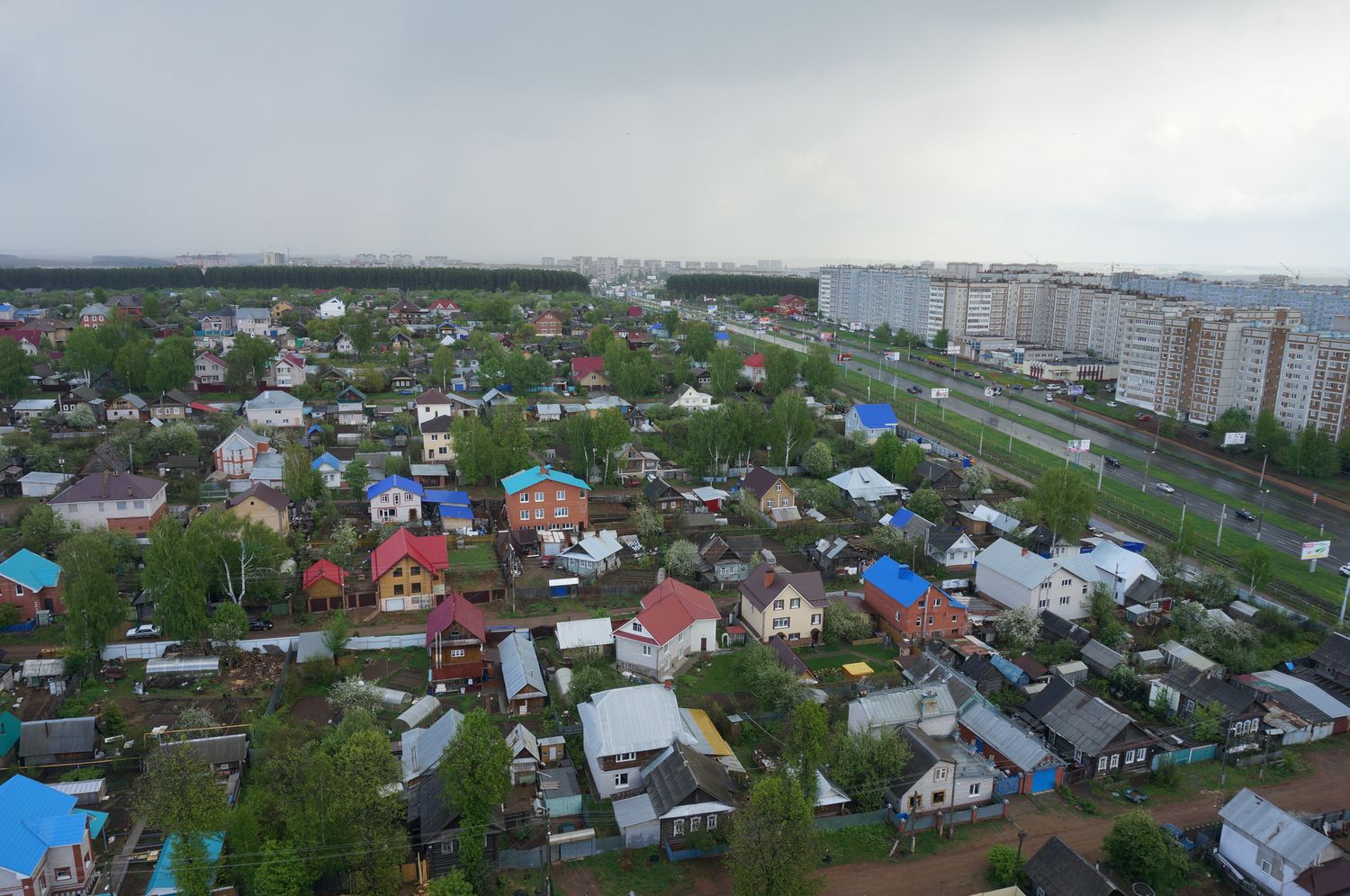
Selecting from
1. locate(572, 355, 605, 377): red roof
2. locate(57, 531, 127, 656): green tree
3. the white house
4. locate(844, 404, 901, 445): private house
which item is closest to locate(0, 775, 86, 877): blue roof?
locate(57, 531, 127, 656): green tree

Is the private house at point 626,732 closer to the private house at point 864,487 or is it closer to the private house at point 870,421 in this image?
the private house at point 864,487

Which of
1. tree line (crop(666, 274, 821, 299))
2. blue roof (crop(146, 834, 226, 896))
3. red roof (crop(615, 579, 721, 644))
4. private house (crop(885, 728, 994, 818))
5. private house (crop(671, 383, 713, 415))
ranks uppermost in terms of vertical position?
tree line (crop(666, 274, 821, 299))

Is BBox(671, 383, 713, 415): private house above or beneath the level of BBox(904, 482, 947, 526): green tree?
above

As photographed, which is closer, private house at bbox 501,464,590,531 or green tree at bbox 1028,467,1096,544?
green tree at bbox 1028,467,1096,544

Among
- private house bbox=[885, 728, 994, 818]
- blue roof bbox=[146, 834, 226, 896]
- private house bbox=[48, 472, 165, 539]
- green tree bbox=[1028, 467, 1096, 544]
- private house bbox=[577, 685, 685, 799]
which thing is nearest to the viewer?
blue roof bbox=[146, 834, 226, 896]

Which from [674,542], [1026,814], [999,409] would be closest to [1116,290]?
[999,409]

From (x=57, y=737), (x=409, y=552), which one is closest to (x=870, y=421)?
(x=409, y=552)

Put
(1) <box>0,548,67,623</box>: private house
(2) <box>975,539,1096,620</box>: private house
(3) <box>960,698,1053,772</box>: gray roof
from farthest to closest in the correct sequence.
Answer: (2) <box>975,539,1096,620</box>: private house
(1) <box>0,548,67,623</box>: private house
(3) <box>960,698,1053,772</box>: gray roof

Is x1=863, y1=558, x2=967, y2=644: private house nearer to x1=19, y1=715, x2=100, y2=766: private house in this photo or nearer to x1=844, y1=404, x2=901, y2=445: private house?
x1=19, y1=715, x2=100, y2=766: private house
